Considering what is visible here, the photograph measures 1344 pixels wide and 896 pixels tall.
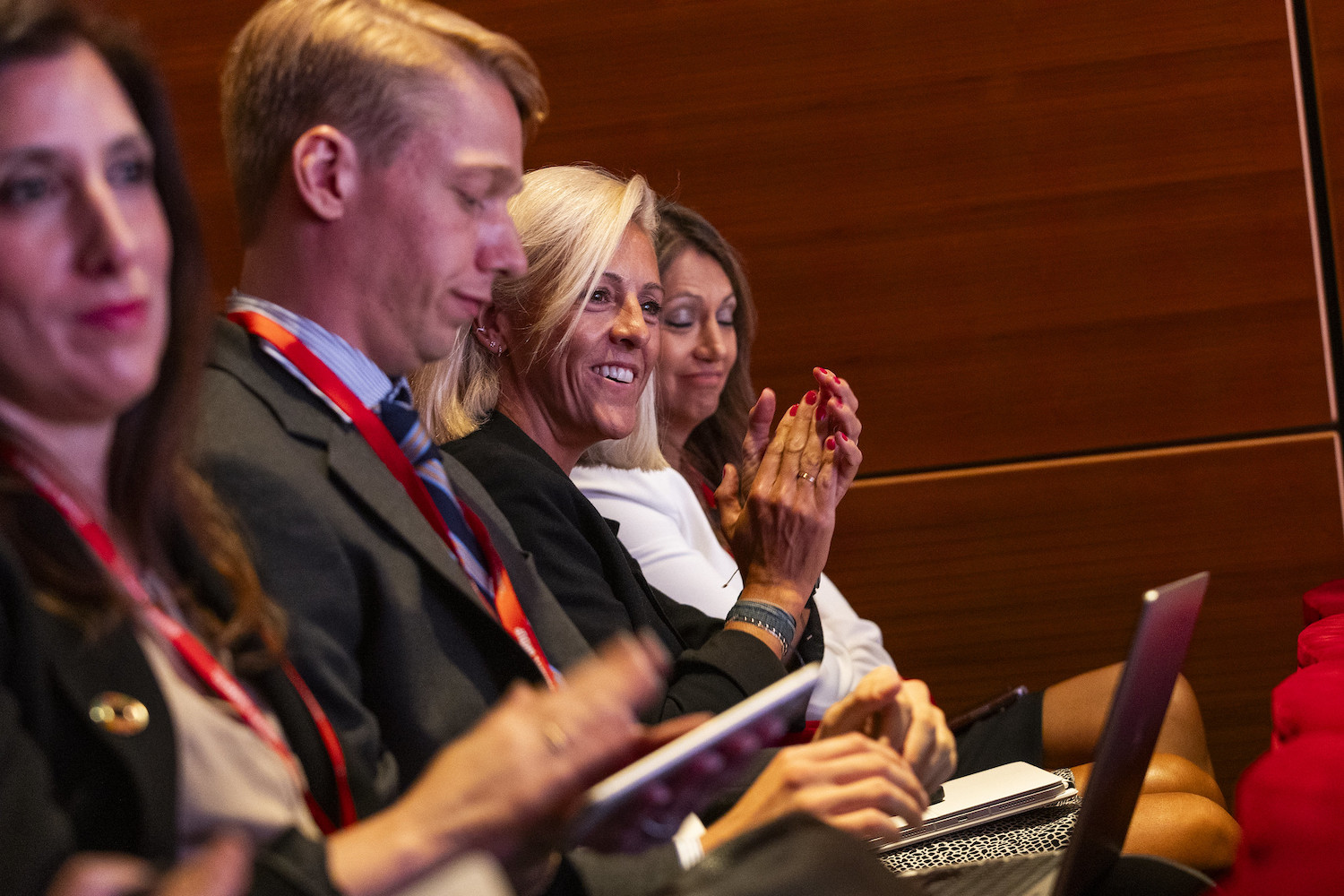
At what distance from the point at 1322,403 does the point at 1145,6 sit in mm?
1038

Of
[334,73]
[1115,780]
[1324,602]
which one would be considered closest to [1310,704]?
[1115,780]

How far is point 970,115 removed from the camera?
9.84 ft

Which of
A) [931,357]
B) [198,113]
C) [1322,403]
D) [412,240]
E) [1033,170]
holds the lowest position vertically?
[1322,403]

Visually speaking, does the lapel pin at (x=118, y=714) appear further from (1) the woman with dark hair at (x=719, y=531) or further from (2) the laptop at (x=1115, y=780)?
(1) the woman with dark hair at (x=719, y=531)

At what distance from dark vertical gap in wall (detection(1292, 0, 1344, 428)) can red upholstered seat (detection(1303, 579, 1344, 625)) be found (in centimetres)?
121

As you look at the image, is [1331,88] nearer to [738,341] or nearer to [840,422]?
[738,341]

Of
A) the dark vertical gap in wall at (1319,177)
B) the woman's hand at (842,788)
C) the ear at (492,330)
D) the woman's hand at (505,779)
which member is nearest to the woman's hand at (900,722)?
the woman's hand at (842,788)

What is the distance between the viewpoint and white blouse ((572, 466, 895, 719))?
220 cm

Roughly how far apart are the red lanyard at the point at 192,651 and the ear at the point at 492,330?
1.12 m

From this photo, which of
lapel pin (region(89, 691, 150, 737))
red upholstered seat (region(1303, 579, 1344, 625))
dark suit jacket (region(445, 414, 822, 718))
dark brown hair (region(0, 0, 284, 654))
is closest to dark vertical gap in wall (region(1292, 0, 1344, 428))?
red upholstered seat (region(1303, 579, 1344, 625))

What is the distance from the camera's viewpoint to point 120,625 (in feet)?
2.66

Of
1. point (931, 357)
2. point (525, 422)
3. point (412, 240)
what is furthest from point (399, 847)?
point (931, 357)

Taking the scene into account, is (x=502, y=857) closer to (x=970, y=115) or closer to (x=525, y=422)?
(x=525, y=422)

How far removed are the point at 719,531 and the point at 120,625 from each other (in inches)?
73.9
